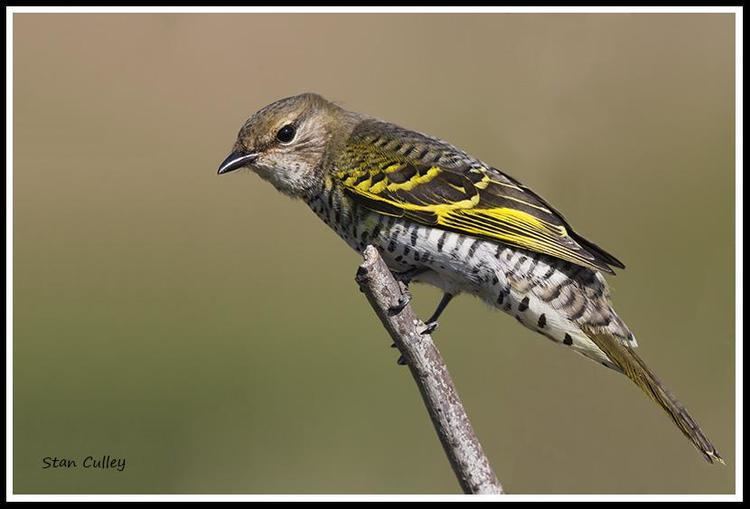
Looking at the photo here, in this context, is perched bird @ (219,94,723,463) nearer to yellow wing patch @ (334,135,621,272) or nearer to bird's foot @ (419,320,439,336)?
yellow wing patch @ (334,135,621,272)

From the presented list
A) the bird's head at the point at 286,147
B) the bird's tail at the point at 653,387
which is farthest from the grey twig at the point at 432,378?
the bird's head at the point at 286,147

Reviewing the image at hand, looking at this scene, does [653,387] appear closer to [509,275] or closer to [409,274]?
[509,275]

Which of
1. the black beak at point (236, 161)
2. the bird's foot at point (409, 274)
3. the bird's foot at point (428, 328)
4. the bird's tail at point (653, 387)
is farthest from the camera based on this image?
the black beak at point (236, 161)

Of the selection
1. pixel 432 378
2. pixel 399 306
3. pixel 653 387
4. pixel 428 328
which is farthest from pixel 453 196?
pixel 653 387

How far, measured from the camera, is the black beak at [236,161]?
210 inches

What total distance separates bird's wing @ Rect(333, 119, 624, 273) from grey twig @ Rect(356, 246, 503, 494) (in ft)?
2.87

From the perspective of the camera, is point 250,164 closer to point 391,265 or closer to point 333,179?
point 333,179

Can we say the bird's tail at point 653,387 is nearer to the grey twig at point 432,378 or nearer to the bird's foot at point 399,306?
the grey twig at point 432,378

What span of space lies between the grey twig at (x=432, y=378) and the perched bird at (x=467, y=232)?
0.82m

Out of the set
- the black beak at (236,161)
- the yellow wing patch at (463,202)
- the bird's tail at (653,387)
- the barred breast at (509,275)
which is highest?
the yellow wing patch at (463,202)

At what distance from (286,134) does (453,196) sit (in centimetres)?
121

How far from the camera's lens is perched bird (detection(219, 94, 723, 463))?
490cm

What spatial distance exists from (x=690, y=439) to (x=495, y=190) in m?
1.75

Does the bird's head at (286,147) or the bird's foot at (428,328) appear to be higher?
the bird's head at (286,147)
